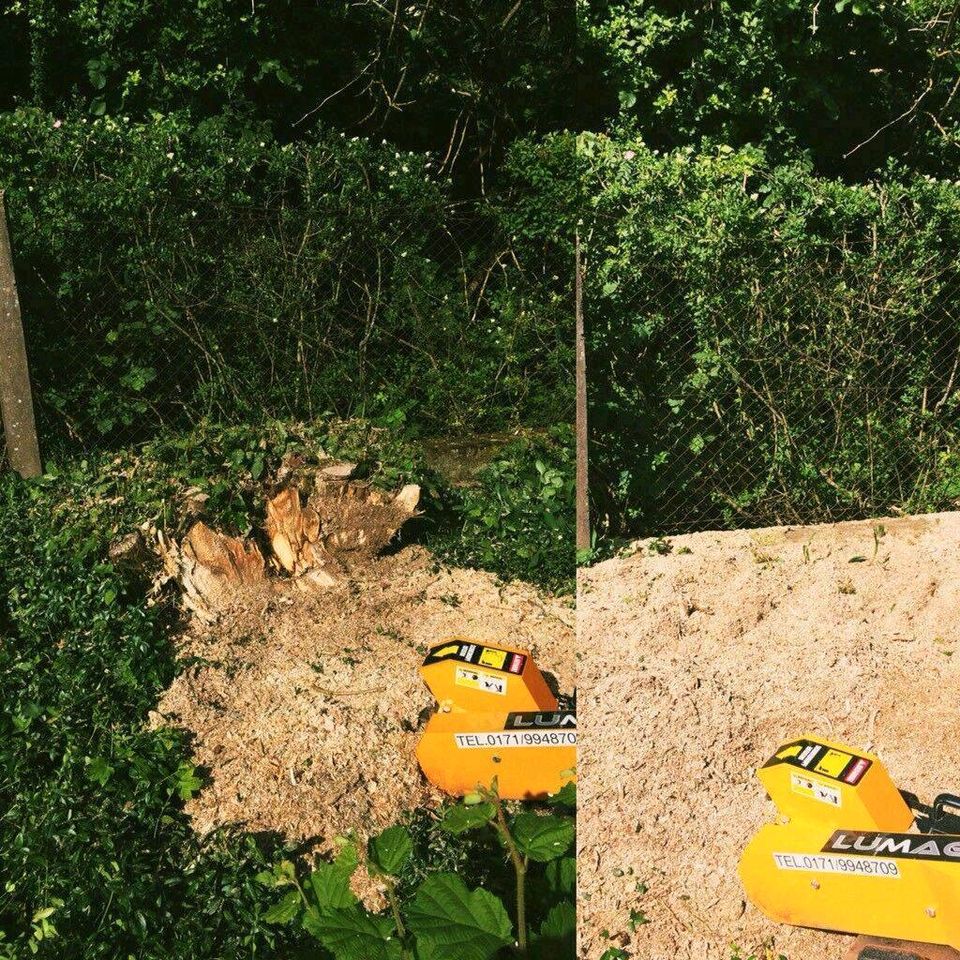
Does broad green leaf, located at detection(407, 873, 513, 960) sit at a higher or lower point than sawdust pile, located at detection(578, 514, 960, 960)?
higher

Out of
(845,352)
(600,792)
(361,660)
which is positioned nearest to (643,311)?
(845,352)

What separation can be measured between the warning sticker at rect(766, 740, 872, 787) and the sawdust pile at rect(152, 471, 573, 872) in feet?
4.67

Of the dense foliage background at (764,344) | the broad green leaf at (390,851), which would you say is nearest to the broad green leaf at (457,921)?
the broad green leaf at (390,851)

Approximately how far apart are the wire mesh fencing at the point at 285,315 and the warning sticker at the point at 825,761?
137 inches

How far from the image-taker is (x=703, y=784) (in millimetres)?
4570

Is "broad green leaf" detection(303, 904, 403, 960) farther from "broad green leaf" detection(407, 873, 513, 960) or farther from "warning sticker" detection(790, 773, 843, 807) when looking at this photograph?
"warning sticker" detection(790, 773, 843, 807)

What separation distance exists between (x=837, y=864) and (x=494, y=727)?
4.23 feet

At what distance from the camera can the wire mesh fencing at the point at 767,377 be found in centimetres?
648

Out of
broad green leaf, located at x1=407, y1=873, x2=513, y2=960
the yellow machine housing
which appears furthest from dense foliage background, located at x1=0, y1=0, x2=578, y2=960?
broad green leaf, located at x1=407, y1=873, x2=513, y2=960

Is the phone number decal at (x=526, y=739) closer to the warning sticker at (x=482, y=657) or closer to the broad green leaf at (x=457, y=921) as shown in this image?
the warning sticker at (x=482, y=657)

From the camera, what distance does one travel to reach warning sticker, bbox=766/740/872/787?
12.4 feet

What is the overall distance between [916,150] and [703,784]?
19.2 ft

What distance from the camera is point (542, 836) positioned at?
3.40m

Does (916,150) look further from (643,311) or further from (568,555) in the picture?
(568,555)
